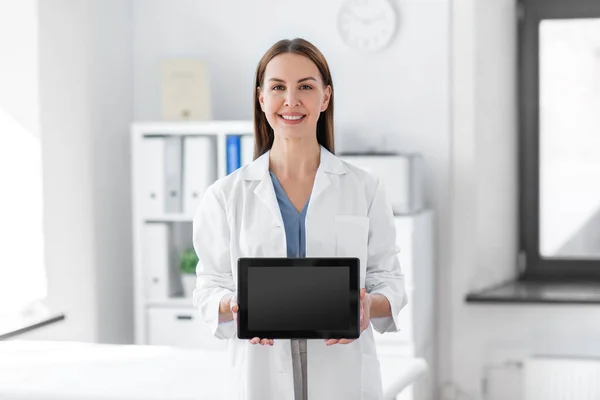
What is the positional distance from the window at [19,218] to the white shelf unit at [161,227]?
1.79 feet

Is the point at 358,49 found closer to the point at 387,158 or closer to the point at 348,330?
the point at 387,158

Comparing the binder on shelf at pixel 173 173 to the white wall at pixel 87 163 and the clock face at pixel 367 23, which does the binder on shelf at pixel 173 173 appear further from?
the clock face at pixel 367 23

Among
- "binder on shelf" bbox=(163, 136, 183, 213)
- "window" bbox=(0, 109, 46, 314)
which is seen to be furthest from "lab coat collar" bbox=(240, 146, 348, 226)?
"binder on shelf" bbox=(163, 136, 183, 213)

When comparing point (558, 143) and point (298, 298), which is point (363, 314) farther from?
point (558, 143)

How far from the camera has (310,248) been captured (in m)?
1.66

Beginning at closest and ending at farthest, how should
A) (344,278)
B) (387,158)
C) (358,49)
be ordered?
(344,278)
(387,158)
(358,49)

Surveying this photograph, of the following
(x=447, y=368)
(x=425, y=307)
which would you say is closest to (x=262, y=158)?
(x=425, y=307)

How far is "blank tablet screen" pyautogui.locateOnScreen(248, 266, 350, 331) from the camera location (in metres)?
1.55

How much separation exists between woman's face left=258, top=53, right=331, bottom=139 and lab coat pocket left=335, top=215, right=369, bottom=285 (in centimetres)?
17

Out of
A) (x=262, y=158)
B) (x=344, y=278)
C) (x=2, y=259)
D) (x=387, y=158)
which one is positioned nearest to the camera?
(x=344, y=278)

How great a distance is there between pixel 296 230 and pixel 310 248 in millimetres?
47

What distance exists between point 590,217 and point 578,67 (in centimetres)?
72

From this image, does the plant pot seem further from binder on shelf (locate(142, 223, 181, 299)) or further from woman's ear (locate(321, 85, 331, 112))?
woman's ear (locate(321, 85, 331, 112))

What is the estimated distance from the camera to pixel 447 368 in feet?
13.9
